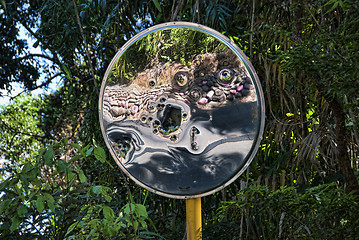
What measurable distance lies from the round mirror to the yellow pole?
0.04 metres

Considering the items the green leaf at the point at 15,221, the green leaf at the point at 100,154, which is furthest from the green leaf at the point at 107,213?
the green leaf at the point at 15,221

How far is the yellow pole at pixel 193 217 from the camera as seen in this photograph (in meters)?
1.45

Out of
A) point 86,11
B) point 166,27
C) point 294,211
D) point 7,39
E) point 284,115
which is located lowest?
point 294,211

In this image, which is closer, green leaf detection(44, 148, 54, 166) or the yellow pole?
green leaf detection(44, 148, 54, 166)

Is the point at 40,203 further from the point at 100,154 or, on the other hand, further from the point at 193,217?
the point at 193,217

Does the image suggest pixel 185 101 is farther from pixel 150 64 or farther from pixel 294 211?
pixel 294 211

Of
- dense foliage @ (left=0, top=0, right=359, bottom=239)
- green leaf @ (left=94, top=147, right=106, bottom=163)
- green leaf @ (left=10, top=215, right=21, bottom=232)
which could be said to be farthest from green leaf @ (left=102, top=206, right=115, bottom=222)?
green leaf @ (left=10, top=215, right=21, bottom=232)

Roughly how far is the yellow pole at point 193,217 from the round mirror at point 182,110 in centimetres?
4

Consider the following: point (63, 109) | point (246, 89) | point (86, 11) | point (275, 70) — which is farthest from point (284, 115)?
point (63, 109)

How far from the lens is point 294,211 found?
47.4 inches

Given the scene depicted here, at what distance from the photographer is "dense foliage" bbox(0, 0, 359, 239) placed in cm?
110

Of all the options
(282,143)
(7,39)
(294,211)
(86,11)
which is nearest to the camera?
(294,211)

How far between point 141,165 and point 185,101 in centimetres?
24

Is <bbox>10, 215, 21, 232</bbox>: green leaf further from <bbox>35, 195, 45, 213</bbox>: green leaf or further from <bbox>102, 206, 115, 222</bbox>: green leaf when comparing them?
<bbox>102, 206, 115, 222</bbox>: green leaf
